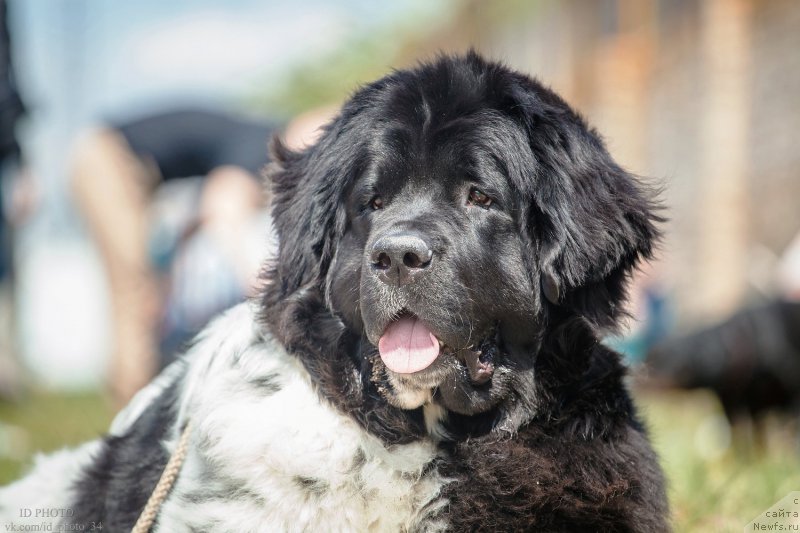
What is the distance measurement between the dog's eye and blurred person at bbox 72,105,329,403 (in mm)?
2818

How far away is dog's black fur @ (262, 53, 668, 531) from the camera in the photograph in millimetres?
2951

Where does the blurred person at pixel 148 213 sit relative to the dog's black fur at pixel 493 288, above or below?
below

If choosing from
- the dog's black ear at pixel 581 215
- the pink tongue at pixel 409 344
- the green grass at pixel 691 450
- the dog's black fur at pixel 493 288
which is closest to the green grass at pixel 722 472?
the green grass at pixel 691 450

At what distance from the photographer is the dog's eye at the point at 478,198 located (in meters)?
3.13

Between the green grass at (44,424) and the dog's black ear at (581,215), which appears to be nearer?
the dog's black ear at (581,215)

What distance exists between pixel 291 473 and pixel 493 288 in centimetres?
87

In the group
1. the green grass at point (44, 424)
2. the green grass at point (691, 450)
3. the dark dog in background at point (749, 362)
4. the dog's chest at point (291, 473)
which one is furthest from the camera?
the dark dog in background at point (749, 362)

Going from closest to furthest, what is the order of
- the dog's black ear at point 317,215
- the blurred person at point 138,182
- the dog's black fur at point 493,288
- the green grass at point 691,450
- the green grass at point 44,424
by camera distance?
the dog's black fur at point 493,288 → the dog's black ear at point 317,215 → the green grass at point 691,450 → the green grass at point 44,424 → the blurred person at point 138,182

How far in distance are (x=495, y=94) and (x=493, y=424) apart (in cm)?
112

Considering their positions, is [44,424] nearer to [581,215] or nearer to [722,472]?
[722,472]

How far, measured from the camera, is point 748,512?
14.0 feet

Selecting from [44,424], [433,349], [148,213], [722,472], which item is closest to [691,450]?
[722,472]

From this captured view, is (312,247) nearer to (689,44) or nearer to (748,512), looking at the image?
(748,512)

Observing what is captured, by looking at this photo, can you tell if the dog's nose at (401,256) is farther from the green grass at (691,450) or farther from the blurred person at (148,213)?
the blurred person at (148,213)
